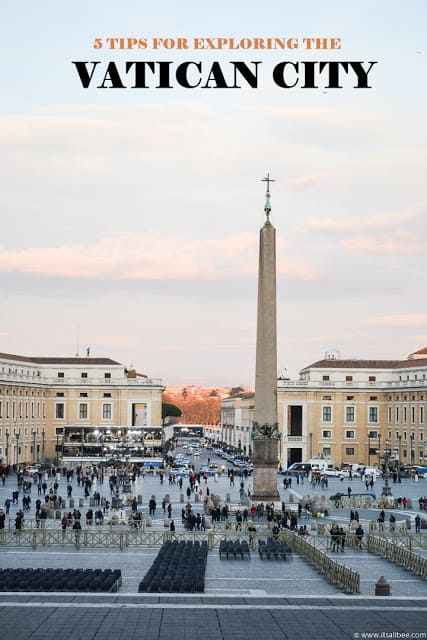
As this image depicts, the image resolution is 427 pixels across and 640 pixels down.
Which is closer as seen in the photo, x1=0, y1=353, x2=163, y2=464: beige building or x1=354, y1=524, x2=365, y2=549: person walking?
x1=354, y1=524, x2=365, y2=549: person walking

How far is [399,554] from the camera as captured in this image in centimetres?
3622

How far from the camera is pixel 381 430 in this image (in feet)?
368

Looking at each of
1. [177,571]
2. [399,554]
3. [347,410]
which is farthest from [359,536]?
[347,410]

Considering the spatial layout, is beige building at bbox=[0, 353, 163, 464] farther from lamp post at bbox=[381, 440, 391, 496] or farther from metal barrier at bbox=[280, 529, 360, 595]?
metal barrier at bbox=[280, 529, 360, 595]

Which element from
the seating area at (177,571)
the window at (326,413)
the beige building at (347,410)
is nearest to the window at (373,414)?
the beige building at (347,410)

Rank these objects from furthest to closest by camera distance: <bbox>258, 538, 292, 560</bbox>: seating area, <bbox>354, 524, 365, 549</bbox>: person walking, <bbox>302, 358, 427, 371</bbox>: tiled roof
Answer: <bbox>302, 358, 427, 371</bbox>: tiled roof < <bbox>354, 524, 365, 549</bbox>: person walking < <bbox>258, 538, 292, 560</bbox>: seating area

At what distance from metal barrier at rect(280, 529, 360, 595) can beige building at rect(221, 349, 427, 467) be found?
69.7m

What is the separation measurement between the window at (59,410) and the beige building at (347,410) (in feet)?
70.7

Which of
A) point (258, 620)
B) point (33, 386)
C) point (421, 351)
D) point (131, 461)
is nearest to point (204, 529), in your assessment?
point (258, 620)

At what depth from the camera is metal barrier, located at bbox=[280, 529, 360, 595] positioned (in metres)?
29.3

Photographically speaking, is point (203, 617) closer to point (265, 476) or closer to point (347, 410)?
point (265, 476)

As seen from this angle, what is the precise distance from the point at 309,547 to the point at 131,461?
63.2 m

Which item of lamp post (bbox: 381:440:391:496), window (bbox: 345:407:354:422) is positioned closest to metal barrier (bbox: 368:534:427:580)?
lamp post (bbox: 381:440:391:496)

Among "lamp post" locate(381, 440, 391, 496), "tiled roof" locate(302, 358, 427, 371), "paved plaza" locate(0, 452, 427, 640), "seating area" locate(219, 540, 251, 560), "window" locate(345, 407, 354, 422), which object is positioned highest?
"tiled roof" locate(302, 358, 427, 371)
